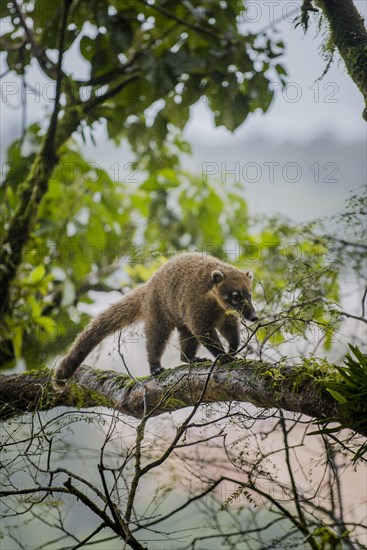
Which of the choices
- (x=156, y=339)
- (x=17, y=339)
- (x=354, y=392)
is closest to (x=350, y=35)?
(x=354, y=392)

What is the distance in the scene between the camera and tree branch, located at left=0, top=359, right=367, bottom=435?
2.14 m

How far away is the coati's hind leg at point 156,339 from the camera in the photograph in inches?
130

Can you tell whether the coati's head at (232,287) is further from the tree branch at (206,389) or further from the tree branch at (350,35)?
the tree branch at (350,35)

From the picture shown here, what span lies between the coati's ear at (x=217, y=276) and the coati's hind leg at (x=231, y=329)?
0.69ft

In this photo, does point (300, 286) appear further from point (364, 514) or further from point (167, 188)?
point (167, 188)

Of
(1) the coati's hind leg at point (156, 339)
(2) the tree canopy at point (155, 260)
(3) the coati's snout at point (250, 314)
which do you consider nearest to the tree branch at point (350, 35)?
(2) the tree canopy at point (155, 260)

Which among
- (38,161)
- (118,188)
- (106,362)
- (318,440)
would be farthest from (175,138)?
(318,440)

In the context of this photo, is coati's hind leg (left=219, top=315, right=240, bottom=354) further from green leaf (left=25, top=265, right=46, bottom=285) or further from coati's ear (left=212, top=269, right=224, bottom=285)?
green leaf (left=25, top=265, right=46, bottom=285)

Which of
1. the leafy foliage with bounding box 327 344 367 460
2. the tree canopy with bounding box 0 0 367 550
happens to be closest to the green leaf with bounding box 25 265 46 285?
the tree canopy with bounding box 0 0 367 550

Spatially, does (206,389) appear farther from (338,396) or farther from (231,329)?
(231,329)

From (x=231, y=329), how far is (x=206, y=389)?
1.10 metres

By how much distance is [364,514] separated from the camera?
2.69m

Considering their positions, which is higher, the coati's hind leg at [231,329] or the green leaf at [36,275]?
the green leaf at [36,275]

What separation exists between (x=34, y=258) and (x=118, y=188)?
1204 mm
